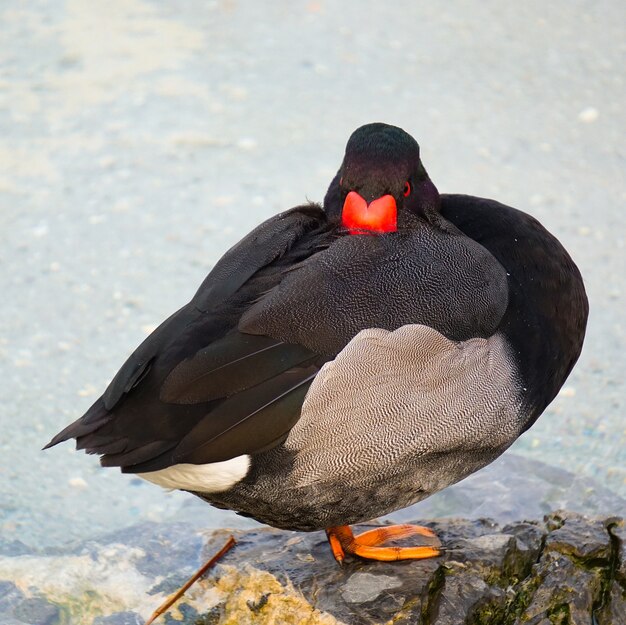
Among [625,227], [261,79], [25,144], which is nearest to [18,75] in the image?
[25,144]

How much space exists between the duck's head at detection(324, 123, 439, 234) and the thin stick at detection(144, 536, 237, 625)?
43.0 inches

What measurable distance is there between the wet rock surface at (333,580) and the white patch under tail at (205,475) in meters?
0.44

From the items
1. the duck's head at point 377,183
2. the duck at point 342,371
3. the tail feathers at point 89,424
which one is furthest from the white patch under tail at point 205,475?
the duck's head at point 377,183

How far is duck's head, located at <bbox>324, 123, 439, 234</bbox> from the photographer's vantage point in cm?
302

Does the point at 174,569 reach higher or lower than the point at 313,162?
lower

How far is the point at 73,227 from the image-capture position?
5.77m

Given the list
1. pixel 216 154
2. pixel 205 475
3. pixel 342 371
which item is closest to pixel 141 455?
pixel 205 475

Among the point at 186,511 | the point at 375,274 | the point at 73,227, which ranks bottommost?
the point at 186,511

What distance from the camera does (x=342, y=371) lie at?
107 inches

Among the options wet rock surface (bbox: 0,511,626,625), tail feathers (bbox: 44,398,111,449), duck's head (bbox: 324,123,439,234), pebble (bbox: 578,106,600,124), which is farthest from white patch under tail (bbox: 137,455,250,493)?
pebble (bbox: 578,106,600,124)

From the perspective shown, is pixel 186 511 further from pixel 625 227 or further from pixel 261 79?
pixel 261 79

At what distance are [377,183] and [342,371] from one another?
634mm

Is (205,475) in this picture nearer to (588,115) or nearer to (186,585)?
(186,585)

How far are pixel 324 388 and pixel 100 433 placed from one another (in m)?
0.61
